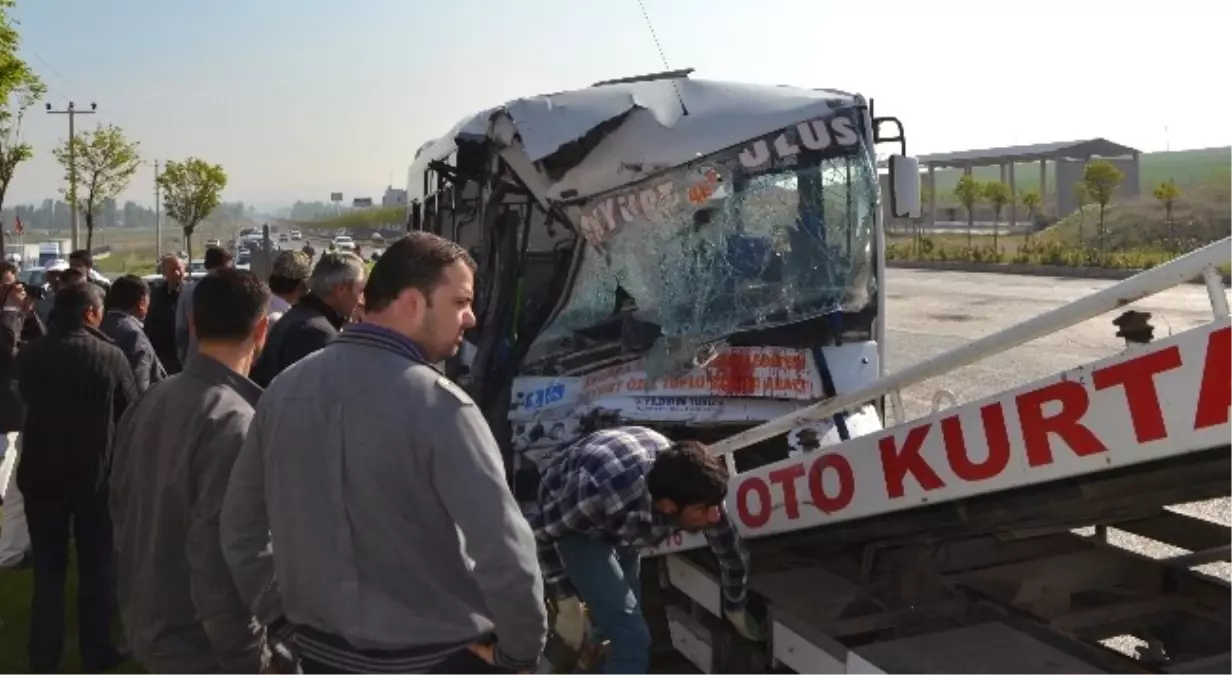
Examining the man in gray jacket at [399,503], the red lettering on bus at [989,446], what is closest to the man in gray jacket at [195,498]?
the man in gray jacket at [399,503]

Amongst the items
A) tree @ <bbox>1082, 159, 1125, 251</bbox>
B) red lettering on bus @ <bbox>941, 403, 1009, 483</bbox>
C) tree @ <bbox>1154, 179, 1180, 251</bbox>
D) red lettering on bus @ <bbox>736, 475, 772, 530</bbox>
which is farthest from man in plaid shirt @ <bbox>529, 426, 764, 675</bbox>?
tree @ <bbox>1154, 179, 1180, 251</bbox>

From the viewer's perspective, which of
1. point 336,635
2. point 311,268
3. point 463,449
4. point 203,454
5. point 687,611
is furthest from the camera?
point 311,268

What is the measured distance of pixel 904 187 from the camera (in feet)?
19.8

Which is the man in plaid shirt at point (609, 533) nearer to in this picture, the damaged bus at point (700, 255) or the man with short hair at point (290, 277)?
the damaged bus at point (700, 255)

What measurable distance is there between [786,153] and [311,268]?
→ 256cm

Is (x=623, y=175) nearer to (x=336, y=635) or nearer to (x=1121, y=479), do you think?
(x=1121, y=479)

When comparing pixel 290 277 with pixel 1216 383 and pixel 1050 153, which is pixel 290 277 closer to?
pixel 1216 383

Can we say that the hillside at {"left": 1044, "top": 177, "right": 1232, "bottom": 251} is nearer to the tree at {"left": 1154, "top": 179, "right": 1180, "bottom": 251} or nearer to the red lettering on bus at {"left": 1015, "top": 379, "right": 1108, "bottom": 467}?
the tree at {"left": 1154, "top": 179, "right": 1180, "bottom": 251}

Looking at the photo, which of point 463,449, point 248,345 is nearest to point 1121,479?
point 463,449

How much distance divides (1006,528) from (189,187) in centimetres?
5148

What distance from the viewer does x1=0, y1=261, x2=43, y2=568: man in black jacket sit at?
6594mm

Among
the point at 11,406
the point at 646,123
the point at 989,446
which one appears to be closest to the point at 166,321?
the point at 11,406

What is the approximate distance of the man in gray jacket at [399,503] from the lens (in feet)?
7.31

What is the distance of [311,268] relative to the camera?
18.9 ft
